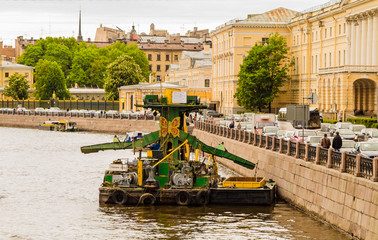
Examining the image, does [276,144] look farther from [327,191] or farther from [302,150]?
[327,191]

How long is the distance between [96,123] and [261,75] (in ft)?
69.5

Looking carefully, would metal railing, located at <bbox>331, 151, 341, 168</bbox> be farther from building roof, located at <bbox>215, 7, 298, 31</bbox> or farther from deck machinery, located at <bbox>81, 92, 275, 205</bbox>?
building roof, located at <bbox>215, 7, 298, 31</bbox>

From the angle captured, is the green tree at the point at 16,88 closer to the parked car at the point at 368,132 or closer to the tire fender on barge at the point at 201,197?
the parked car at the point at 368,132

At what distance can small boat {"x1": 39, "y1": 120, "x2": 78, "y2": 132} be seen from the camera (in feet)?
331

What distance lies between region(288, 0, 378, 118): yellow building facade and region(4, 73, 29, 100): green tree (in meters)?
57.7

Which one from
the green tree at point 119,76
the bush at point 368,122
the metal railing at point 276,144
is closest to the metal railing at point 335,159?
the metal railing at point 276,144

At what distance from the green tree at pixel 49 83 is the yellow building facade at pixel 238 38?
3080cm

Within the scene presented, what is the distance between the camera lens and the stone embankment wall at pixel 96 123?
91156 mm

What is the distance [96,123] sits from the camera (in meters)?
100

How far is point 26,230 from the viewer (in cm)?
2903

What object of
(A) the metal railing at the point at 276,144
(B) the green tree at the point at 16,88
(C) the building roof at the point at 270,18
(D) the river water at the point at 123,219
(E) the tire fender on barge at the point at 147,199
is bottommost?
(D) the river water at the point at 123,219

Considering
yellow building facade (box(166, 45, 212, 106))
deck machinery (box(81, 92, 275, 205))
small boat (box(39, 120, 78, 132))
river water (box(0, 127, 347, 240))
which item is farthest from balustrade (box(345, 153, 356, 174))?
yellow building facade (box(166, 45, 212, 106))

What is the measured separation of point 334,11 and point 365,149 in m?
55.9

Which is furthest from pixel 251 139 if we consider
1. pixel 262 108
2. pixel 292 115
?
pixel 262 108
